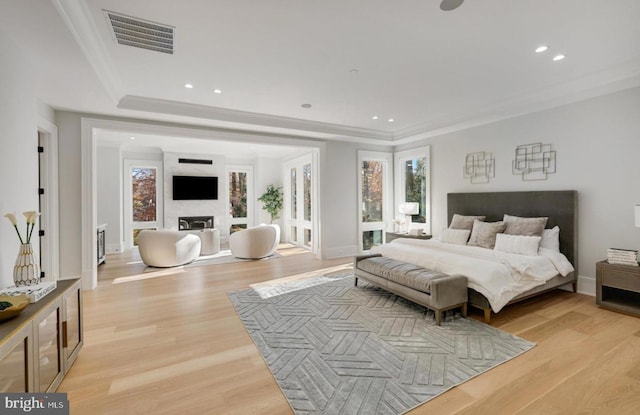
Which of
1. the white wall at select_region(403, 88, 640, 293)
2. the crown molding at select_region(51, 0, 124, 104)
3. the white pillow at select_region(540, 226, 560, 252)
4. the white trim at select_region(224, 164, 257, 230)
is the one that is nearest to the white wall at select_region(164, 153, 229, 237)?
the white trim at select_region(224, 164, 257, 230)

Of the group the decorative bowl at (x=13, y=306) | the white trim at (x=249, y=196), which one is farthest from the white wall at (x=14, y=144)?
the white trim at (x=249, y=196)

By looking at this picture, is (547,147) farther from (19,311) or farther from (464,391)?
(19,311)

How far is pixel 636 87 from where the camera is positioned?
3.50 meters

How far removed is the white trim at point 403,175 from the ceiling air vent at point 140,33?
16.7ft

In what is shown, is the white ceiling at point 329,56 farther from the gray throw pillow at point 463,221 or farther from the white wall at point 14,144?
the gray throw pillow at point 463,221

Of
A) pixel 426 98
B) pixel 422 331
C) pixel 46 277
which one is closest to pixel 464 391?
pixel 422 331

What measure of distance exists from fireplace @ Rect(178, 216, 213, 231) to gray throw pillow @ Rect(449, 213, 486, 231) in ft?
21.4

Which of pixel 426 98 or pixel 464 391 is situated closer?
pixel 464 391

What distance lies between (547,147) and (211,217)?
791cm

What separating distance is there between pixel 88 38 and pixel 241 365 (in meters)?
3.12

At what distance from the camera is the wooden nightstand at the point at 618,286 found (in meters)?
3.20

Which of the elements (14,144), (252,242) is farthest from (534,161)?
(14,144)

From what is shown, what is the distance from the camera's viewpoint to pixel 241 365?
2385 millimetres

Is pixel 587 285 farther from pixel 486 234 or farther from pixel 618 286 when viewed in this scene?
pixel 486 234
